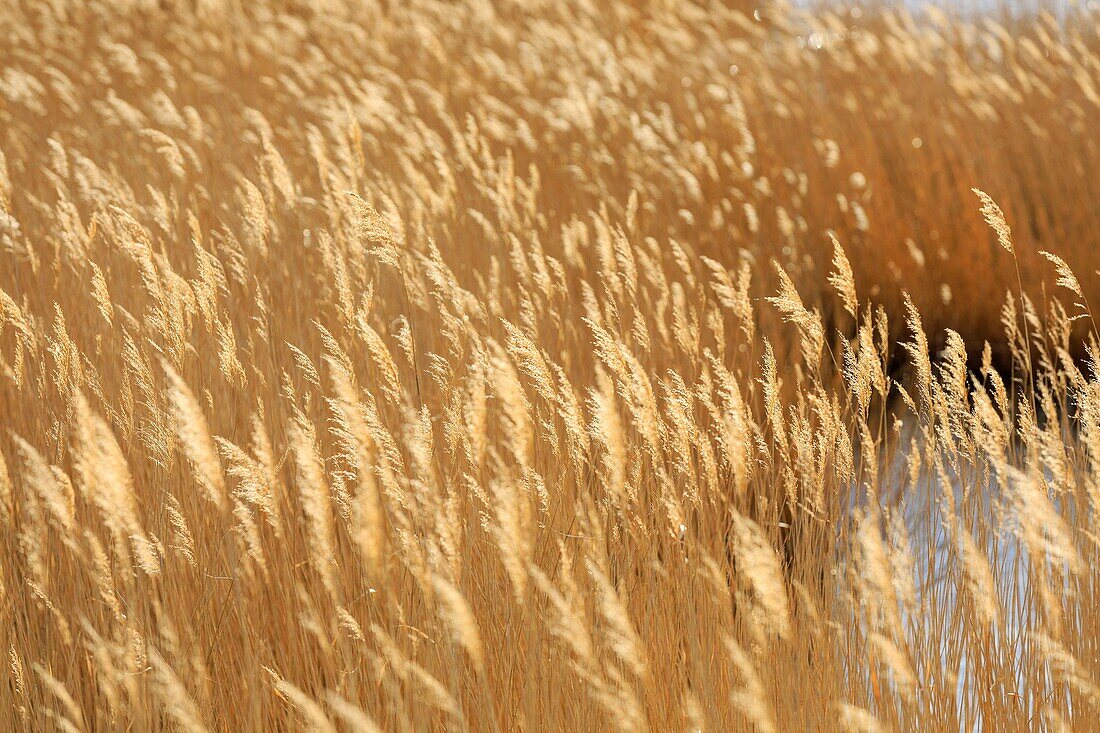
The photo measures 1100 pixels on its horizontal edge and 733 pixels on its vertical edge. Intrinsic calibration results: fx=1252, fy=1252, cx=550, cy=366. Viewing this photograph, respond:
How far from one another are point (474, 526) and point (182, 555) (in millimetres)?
421

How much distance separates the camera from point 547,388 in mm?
1565

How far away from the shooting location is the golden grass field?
1.48 metres

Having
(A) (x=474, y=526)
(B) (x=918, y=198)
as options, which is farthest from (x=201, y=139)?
(A) (x=474, y=526)

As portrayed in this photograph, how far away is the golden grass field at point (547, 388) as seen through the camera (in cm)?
148

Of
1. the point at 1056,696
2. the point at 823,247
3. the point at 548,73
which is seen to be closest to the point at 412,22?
the point at 548,73

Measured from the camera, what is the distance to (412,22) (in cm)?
671

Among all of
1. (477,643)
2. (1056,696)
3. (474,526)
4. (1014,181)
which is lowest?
(1056,696)

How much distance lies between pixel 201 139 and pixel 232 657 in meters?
2.90

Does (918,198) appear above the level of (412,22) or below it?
below

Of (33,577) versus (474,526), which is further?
(33,577)

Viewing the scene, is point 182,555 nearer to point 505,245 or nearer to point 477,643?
point 477,643

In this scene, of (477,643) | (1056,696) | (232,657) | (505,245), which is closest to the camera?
(477,643)

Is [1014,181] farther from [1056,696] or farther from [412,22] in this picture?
[412,22]

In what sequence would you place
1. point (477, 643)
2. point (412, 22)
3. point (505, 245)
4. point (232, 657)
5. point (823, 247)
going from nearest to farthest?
point (477, 643) → point (232, 657) → point (505, 245) → point (823, 247) → point (412, 22)
